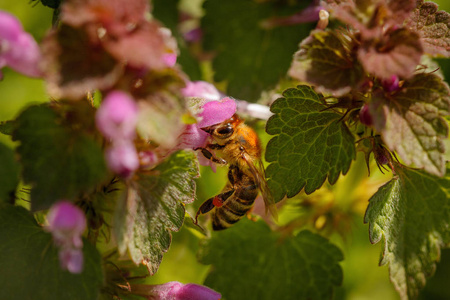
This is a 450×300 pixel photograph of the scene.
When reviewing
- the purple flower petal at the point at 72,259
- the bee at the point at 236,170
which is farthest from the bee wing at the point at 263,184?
the purple flower petal at the point at 72,259

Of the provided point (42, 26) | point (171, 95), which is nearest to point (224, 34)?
point (42, 26)

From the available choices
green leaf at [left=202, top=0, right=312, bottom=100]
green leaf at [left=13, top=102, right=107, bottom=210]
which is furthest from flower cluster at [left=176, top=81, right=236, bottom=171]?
green leaf at [left=202, top=0, right=312, bottom=100]

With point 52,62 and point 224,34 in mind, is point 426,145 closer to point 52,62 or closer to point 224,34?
point 52,62

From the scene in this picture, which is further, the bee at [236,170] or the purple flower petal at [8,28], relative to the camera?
the bee at [236,170]

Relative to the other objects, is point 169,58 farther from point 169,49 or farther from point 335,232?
point 335,232

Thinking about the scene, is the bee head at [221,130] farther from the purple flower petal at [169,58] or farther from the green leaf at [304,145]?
the purple flower petal at [169,58]

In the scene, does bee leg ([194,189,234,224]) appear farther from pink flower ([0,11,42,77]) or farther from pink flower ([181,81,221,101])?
pink flower ([0,11,42,77])

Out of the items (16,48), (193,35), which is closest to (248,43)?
(193,35)
